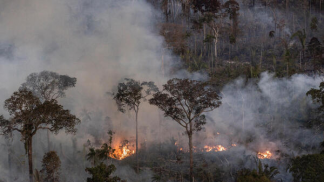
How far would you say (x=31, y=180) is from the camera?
25.0m

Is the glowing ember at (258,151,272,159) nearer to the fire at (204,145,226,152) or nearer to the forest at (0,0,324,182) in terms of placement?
the forest at (0,0,324,182)

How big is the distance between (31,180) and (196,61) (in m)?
31.6

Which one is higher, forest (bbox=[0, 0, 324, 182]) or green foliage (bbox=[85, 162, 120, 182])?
forest (bbox=[0, 0, 324, 182])

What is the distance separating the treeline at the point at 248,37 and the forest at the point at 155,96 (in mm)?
280

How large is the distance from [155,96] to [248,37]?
1503 inches

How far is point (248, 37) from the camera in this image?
62.3m

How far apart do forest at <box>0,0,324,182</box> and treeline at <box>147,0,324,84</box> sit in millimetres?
280

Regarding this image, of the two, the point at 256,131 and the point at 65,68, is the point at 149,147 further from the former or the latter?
the point at 65,68

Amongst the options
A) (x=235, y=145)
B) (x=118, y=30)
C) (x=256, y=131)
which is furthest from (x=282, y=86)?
(x=118, y=30)

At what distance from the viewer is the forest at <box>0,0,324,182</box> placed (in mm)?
28516

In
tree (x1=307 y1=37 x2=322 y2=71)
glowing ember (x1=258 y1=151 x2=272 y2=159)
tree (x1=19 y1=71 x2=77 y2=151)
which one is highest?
tree (x1=307 y1=37 x2=322 y2=71)

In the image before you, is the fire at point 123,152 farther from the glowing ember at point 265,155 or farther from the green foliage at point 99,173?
the green foliage at point 99,173

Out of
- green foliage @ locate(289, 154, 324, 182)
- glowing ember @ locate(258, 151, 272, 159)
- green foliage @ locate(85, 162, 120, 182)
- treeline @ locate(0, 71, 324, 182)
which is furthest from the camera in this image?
glowing ember @ locate(258, 151, 272, 159)

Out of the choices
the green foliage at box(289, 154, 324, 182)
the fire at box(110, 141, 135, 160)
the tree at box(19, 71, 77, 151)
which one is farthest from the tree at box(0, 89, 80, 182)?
the green foliage at box(289, 154, 324, 182)
